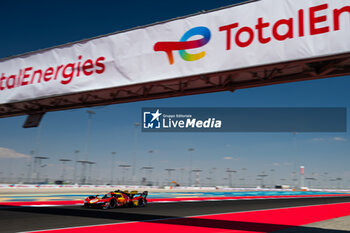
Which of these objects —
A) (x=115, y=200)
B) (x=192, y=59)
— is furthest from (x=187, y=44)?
(x=115, y=200)

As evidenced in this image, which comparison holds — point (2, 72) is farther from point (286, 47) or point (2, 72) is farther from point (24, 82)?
point (286, 47)

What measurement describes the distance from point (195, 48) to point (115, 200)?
1284cm

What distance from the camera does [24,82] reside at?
8.84 m

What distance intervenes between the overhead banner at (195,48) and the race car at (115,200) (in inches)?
354

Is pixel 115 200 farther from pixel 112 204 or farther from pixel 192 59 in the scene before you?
pixel 192 59

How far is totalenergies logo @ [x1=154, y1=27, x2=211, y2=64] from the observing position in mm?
6590

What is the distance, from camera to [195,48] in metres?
6.63

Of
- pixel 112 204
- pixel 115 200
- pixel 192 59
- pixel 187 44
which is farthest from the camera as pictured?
pixel 115 200

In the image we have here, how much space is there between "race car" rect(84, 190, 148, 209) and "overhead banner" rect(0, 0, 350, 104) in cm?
900

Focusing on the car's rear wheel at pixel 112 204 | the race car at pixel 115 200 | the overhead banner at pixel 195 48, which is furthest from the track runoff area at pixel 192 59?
the car's rear wheel at pixel 112 204

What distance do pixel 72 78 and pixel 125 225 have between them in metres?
5.67

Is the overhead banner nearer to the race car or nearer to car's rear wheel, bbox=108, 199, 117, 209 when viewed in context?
the race car

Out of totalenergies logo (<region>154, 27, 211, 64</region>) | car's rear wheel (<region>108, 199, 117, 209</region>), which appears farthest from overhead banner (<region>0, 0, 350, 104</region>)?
car's rear wheel (<region>108, 199, 117, 209</region>)

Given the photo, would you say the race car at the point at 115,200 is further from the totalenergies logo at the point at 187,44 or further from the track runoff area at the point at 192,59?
the totalenergies logo at the point at 187,44
